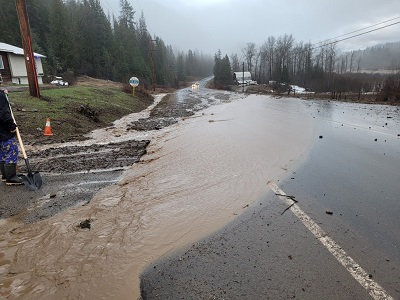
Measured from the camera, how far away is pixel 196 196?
200 inches

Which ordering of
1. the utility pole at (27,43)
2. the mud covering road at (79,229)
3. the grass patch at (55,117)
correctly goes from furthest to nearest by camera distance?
the utility pole at (27,43) < the grass patch at (55,117) < the mud covering road at (79,229)

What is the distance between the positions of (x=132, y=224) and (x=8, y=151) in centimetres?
345

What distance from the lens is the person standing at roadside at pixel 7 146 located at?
215 inches

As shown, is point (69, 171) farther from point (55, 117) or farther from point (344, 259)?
point (55, 117)

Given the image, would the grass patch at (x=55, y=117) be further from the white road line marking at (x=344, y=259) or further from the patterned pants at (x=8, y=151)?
the white road line marking at (x=344, y=259)

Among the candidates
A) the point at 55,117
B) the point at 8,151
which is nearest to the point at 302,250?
the point at 8,151

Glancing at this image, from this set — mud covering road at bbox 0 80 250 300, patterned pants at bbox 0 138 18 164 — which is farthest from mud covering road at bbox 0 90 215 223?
patterned pants at bbox 0 138 18 164

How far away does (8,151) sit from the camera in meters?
5.59

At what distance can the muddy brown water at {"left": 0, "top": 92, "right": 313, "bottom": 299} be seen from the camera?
2.89 metres

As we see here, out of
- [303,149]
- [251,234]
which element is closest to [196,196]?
[251,234]

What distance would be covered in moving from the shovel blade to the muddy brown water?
4.43 feet

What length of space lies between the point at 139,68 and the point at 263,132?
72.8 metres

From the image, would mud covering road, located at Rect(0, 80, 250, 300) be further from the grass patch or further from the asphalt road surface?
the grass patch

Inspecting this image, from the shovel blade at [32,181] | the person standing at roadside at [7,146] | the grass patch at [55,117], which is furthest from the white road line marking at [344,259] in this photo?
the grass patch at [55,117]
